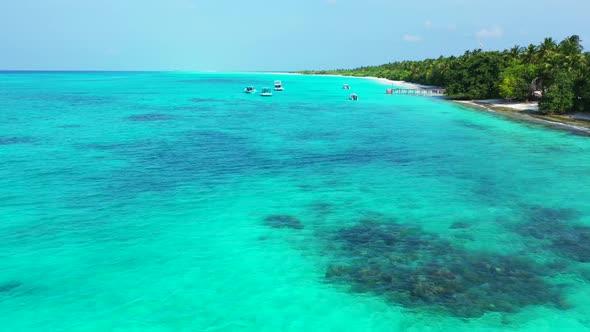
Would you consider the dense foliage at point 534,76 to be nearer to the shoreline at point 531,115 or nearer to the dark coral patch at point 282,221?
the shoreline at point 531,115

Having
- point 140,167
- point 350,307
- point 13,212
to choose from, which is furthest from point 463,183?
point 13,212

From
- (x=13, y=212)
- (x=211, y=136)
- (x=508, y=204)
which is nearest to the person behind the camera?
(x=13, y=212)

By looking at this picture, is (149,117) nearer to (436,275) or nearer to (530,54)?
(436,275)

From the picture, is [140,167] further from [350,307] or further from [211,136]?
[350,307]

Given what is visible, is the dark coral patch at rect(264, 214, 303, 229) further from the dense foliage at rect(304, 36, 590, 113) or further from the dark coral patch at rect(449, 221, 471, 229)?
the dense foliage at rect(304, 36, 590, 113)

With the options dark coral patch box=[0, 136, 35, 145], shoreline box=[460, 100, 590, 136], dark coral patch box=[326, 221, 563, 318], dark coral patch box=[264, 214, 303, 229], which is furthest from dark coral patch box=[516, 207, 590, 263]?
dark coral patch box=[0, 136, 35, 145]

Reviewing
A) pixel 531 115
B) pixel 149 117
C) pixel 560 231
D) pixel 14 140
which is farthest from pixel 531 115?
pixel 14 140
